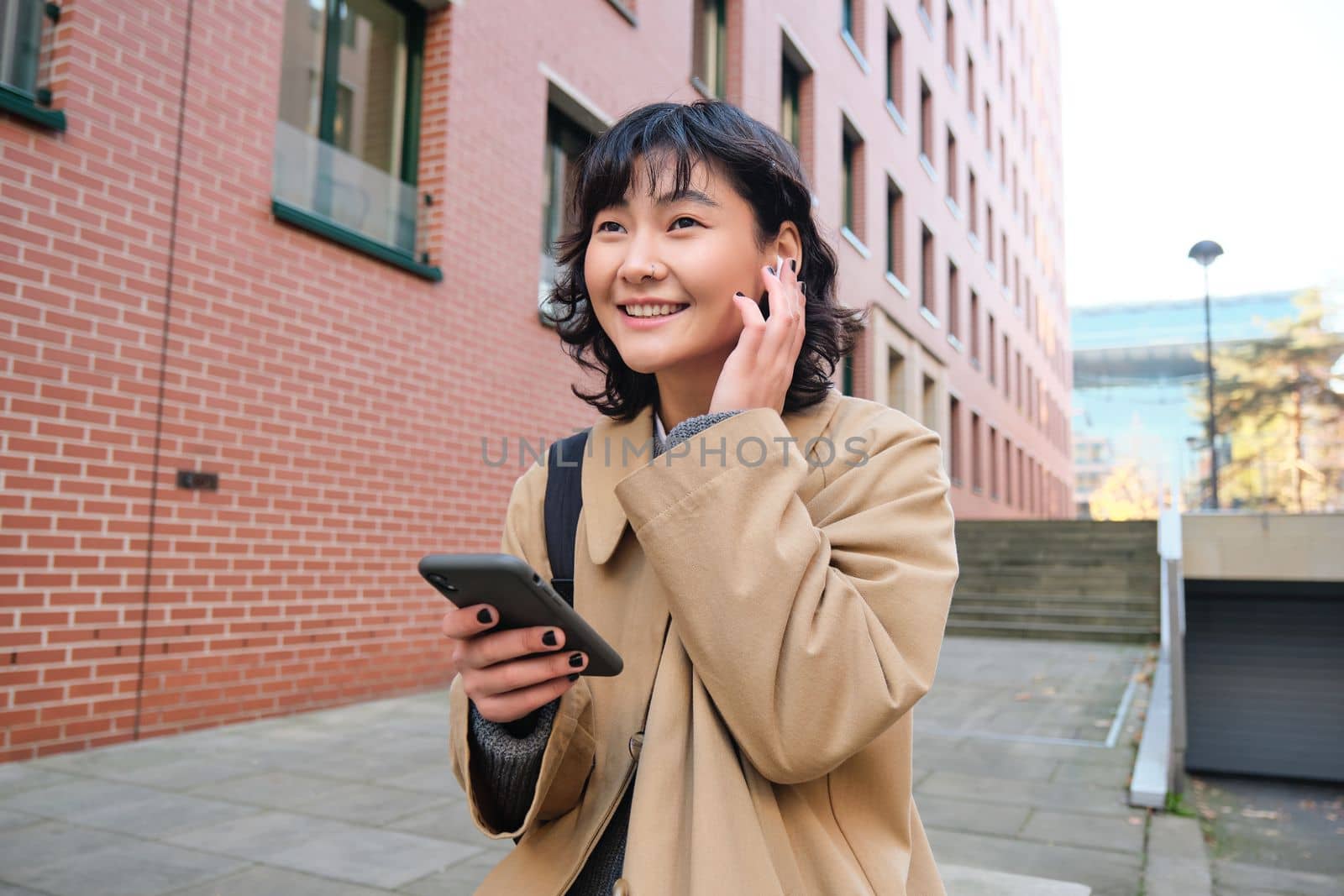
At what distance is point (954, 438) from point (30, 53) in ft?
69.8

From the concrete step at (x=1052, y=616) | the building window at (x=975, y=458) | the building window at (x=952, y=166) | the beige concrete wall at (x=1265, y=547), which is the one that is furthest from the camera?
the building window at (x=975, y=458)

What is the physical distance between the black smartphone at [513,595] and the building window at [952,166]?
23670 millimetres

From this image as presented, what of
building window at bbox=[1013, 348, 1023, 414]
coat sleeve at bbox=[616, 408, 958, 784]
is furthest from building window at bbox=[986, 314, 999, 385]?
coat sleeve at bbox=[616, 408, 958, 784]

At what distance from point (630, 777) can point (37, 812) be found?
3.73 metres

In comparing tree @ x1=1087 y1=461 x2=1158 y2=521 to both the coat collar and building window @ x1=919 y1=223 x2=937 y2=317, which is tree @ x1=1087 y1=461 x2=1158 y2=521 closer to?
building window @ x1=919 y1=223 x2=937 y2=317

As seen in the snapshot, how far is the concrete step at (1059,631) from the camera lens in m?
11.6

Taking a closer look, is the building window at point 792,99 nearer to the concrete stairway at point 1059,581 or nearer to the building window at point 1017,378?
the concrete stairway at point 1059,581

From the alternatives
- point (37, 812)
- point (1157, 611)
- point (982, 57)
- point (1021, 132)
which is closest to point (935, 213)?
point (982, 57)

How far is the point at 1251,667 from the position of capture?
11625mm

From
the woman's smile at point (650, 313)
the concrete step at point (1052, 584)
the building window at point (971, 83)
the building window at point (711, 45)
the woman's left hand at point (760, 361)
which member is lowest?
the concrete step at point (1052, 584)

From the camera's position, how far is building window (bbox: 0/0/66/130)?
4.66 metres

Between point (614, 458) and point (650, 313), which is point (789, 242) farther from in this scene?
point (614, 458)

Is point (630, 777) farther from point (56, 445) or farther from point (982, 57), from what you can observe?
point (982, 57)

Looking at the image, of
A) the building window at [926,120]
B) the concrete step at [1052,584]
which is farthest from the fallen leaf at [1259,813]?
the building window at [926,120]
